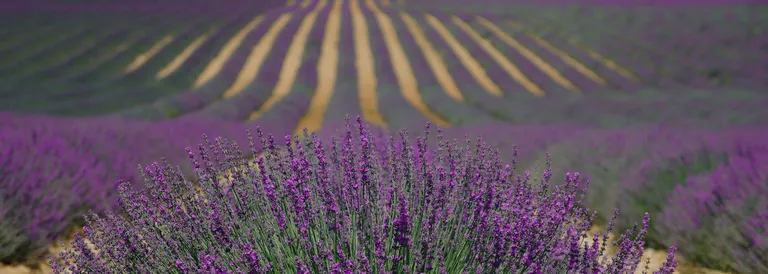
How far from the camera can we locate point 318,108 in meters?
14.0

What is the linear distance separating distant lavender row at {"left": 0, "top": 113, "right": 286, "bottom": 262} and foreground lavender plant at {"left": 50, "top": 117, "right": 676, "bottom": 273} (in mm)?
1655

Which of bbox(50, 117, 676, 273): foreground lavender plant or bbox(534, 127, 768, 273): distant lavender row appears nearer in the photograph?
bbox(50, 117, 676, 273): foreground lavender plant

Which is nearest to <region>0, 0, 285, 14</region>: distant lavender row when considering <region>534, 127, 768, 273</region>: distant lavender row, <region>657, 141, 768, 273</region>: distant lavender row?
<region>534, 127, 768, 273</region>: distant lavender row

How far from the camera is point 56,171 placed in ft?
13.6

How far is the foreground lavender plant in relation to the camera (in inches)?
78.3

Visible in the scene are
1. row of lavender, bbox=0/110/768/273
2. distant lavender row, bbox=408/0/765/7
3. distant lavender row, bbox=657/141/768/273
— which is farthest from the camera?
distant lavender row, bbox=408/0/765/7

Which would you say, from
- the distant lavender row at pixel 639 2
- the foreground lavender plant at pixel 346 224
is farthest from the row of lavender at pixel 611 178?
the distant lavender row at pixel 639 2

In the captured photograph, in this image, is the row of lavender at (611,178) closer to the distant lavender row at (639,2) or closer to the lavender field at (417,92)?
the lavender field at (417,92)

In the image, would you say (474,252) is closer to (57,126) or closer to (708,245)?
(708,245)

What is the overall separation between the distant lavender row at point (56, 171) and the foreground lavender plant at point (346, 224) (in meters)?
1.65

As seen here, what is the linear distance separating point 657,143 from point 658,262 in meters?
1.54

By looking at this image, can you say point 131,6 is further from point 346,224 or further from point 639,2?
point 346,224

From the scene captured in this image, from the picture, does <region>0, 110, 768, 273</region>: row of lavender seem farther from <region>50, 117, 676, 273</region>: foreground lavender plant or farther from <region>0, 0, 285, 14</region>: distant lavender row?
<region>0, 0, 285, 14</region>: distant lavender row

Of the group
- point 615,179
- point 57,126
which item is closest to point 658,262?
point 615,179
